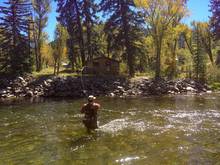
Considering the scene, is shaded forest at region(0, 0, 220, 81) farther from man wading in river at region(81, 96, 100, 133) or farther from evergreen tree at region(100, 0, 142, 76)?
man wading in river at region(81, 96, 100, 133)

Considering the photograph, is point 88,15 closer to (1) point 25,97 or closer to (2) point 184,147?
(1) point 25,97

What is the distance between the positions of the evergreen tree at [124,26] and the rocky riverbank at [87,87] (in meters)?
5.78

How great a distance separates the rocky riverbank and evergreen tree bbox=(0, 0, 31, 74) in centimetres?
277

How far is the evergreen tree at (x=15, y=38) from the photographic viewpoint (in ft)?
150

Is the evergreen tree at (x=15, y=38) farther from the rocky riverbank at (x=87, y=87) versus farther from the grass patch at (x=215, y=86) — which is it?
the grass patch at (x=215, y=86)

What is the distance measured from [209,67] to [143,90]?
14571mm

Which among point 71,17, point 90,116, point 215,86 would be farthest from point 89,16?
point 90,116

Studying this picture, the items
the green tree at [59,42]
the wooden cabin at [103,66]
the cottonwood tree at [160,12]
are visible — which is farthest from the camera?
the green tree at [59,42]

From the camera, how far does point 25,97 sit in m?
38.7

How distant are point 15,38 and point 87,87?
12956 millimetres

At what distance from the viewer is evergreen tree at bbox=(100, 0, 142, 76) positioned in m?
48.6

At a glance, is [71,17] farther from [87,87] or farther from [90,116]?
[90,116]

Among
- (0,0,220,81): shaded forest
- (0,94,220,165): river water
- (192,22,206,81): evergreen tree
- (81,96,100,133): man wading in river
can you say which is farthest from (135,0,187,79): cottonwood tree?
(81,96,100,133): man wading in river

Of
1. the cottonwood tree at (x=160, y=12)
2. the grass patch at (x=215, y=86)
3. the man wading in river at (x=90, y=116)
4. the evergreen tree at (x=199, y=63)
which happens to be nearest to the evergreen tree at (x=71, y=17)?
the cottonwood tree at (x=160, y=12)
